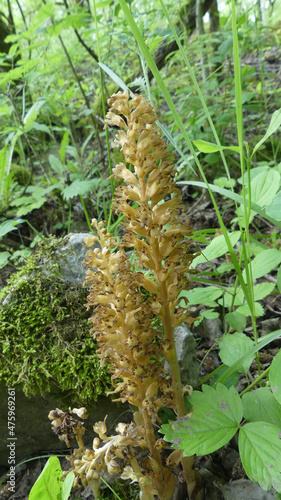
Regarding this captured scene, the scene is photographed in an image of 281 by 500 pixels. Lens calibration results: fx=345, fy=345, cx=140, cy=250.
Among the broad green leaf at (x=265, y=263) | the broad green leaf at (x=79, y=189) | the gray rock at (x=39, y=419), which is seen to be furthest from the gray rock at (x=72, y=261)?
the broad green leaf at (x=265, y=263)

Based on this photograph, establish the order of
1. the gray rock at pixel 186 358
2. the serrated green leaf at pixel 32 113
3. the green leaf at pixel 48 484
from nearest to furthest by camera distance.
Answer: the green leaf at pixel 48 484 < the gray rock at pixel 186 358 < the serrated green leaf at pixel 32 113

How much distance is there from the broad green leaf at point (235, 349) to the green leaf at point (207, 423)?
210 mm

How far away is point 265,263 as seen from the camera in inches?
57.7

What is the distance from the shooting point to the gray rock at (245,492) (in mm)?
1341

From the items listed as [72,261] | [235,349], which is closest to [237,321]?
[235,349]

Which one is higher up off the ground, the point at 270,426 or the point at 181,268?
the point at 181,268

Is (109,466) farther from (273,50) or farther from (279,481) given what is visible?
(273,50)

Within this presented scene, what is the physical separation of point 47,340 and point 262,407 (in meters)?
1.09

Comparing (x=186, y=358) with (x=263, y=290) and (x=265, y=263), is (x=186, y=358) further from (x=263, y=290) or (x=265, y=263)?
(x=265, y=263)

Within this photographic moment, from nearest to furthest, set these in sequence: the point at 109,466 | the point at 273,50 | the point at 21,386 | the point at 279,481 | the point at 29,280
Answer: the point at 279,481 → the point at 109,466 → the point at 21,386 → the point at 29,280 → the point at 273,50

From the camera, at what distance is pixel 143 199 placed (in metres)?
1.24

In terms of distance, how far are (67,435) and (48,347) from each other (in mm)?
499

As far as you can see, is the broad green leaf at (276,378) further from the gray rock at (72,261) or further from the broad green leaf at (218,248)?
the gray rock at (72,261)

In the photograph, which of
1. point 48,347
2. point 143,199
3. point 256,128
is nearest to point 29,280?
point 48,347
